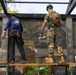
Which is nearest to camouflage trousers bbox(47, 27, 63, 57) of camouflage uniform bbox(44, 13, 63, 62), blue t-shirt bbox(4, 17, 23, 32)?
camouflage uniform bbox(44, 13, 63, 62)

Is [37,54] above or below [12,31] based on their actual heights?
below

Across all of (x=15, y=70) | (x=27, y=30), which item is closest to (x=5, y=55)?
(x=15, y=70)

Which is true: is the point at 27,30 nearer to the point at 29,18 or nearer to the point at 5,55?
the point at 29,18

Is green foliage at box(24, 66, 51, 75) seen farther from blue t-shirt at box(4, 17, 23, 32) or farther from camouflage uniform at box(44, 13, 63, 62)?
blue t-shirt at box(4, 17, 23, 32)

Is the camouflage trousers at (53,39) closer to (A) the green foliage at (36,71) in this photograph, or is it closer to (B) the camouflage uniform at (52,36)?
(B) the camouflage uniform at (52,36)

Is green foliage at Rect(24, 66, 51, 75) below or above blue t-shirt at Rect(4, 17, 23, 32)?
below

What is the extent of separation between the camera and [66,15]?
10.9 meters

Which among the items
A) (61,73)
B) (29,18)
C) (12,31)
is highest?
(29,18)

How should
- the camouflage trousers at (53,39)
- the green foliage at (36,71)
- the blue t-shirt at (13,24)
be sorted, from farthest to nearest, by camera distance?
the green foliage at (36,71)
the blue t-shirt at (13,24)
the camouflage trousers at (53,39)

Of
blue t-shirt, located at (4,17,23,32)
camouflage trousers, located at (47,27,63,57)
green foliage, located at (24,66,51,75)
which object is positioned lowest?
green foliage, located at (24,66,51,75)

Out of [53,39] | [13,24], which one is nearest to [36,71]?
[53,39]

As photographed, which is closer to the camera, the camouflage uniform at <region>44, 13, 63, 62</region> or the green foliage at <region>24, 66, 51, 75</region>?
the camouflage uniform at <region>44, 13, 63, 62</region>

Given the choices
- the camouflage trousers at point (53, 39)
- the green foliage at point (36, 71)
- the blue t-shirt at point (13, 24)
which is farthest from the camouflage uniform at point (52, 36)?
the green foliage at point (36, 71)

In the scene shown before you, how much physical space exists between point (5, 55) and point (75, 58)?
294 centimetres
